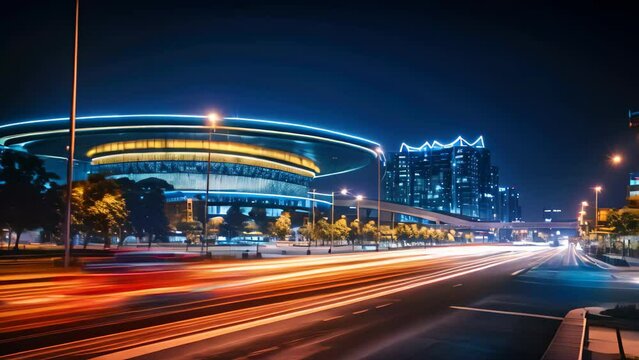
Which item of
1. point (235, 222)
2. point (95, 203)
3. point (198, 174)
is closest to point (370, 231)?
point (235, 222)

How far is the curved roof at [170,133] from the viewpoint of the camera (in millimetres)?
101688

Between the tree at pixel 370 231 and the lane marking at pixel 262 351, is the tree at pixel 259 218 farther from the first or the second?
the lane marking at pixel 262 351

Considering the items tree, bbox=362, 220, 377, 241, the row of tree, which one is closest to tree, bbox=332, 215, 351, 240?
tree, bbox=362, 220, 377, 241

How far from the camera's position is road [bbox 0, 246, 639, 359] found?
9.52 meters

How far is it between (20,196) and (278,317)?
36.5 m

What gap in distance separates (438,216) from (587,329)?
495 ft

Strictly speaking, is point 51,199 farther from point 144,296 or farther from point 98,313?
point 98,313

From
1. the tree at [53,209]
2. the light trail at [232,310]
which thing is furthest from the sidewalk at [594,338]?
the tree at [53,209]

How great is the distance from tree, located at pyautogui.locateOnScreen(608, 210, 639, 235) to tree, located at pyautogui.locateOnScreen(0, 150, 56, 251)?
57.5 meters

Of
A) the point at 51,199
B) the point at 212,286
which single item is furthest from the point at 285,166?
the point at 212,286

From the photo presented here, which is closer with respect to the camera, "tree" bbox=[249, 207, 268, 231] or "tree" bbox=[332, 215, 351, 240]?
"tree" bbox=[332, 215, 351, 240]

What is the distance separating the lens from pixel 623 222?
59812 mm

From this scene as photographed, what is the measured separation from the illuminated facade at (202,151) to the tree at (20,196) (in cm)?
6054

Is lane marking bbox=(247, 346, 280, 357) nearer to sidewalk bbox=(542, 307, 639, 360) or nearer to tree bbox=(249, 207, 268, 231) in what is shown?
sidewalk bbox=(542, 307, 639, 360)
